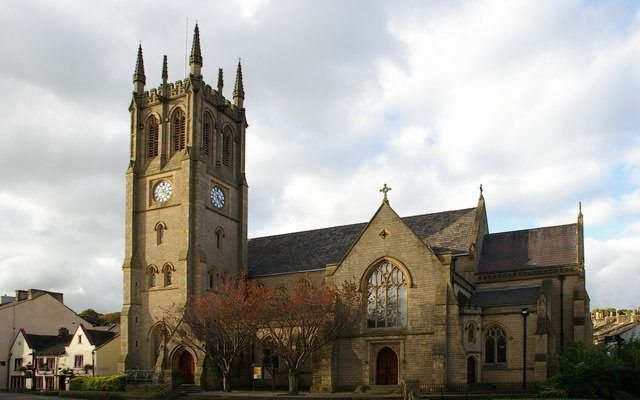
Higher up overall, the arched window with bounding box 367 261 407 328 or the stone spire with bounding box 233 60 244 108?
the stone spire with bounding box 233 60 244 108

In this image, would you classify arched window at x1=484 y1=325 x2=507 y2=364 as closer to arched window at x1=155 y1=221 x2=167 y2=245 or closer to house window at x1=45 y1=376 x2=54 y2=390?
arched window at x1=155 y1=221 x2=167 y2=245

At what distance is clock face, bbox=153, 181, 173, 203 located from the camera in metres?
55.9

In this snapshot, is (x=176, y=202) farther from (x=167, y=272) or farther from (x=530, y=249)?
(x=530, y=249)

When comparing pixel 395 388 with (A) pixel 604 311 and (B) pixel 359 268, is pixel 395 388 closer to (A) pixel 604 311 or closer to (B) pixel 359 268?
(B) pixel 359 268

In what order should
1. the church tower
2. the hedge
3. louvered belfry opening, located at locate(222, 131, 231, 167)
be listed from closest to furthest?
the hedge < the church tower < louvered belfry opening, located at locate(222, 131, 231, 167)

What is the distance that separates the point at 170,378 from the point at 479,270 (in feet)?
76.7

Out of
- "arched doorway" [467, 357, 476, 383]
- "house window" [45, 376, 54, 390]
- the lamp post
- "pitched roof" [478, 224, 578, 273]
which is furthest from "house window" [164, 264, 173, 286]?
the lamp post

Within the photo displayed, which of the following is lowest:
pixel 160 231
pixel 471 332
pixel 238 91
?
pixel 471 332

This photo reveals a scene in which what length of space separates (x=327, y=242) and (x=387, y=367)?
15885 millimetres

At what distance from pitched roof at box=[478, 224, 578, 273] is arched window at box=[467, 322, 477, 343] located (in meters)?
7.36

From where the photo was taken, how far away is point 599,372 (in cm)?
3638

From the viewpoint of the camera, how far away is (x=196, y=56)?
57.3 m

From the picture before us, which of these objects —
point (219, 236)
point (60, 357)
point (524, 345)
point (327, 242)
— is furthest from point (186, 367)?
point (524, 345)

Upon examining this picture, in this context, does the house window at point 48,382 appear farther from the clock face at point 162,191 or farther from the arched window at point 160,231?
the clock face at point 162,191
